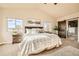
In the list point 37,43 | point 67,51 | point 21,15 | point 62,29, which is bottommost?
point 67,51

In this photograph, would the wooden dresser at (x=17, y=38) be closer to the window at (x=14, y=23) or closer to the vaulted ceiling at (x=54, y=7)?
the window at (x=14, y=23)

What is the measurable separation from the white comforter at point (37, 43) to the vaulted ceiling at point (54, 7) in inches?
13.9

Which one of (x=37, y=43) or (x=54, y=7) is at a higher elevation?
(x=54, y=7)

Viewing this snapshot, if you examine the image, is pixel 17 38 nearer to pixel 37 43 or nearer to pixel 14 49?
pixel 14 49

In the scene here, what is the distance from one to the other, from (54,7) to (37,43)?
0.60 m

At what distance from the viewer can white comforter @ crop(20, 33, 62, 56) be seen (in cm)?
174

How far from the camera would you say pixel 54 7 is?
5.90ft

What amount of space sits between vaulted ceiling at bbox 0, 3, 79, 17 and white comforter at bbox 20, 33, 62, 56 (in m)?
0.35

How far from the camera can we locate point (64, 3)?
5.80ft

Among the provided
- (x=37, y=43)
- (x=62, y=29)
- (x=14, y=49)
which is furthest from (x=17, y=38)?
(x=62, y=29)

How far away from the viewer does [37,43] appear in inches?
69.6

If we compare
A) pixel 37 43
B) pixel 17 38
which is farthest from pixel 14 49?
pixel 37 43

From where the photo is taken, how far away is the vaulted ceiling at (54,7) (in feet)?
5.80

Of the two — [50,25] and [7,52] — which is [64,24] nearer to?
[50,25]
